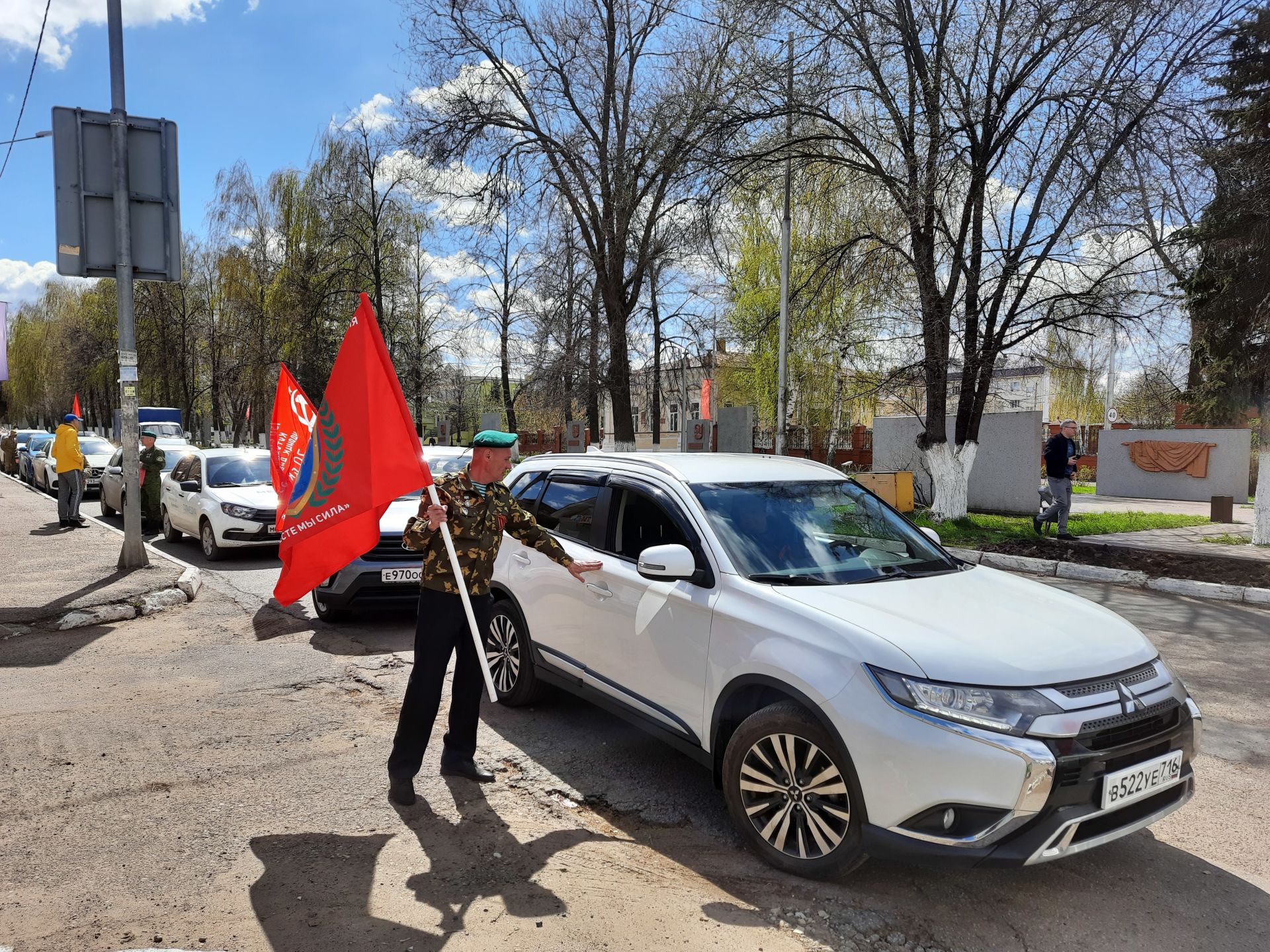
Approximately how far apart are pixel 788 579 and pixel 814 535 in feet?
1.62

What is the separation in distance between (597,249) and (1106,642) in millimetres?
19513

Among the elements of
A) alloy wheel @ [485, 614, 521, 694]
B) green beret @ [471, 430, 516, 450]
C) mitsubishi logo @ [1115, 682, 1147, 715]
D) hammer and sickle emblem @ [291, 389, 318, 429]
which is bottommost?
alloy wheel @ [485, 614, 521, 694]

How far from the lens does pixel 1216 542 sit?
42.8 ft

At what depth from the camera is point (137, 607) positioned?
8.27 m

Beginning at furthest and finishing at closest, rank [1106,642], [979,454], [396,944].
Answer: [979,454] < [1106,642] < [396,944]

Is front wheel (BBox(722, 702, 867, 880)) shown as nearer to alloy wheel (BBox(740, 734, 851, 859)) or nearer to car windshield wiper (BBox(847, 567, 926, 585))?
alloy wheel (BBox(740, 734, 851, 859))

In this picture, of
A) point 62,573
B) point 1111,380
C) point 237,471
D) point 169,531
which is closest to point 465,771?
point 62,573

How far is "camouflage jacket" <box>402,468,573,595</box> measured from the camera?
402cm

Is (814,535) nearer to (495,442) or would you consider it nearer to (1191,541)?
(495,442)

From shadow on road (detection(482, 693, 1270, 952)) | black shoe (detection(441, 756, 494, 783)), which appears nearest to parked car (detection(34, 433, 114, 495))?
black shoe (detection(441, 756, 494, 783))

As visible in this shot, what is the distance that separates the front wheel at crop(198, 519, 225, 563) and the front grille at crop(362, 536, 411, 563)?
5.20m

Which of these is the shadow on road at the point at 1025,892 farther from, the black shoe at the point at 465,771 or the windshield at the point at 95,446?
the windshield at the point at 95,446

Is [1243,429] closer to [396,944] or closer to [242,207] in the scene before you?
[396,944]

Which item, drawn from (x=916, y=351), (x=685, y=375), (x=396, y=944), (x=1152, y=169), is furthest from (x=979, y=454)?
(x=396, y=944)
